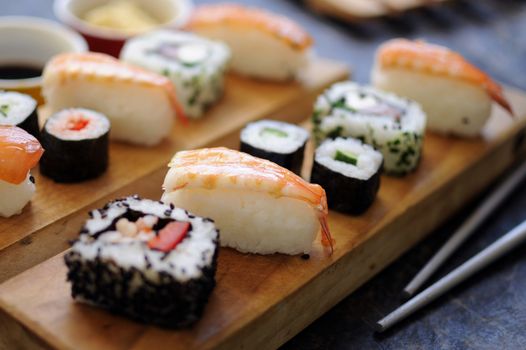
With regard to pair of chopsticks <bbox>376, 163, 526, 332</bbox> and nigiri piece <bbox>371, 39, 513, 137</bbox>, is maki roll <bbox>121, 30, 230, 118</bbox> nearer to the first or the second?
nigiri piece <bbox>371, 39, 513, 137</bbox>

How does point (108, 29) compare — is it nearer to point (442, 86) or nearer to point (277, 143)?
point (277, 143)

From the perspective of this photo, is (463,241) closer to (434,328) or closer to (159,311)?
(434,328)

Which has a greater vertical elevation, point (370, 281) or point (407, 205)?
point (407, 205)

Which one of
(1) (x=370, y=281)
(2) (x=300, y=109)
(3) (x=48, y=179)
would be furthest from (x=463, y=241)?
(3) (x=48, y=179)

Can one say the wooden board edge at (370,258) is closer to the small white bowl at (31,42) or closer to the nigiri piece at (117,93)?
the nigiri piece at (117,93)

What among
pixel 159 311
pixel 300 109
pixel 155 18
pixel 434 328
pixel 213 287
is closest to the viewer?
pixel 159 311

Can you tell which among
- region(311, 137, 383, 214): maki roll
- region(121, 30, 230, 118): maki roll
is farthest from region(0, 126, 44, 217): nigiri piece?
region(311, 137, 383, 214): maki roll

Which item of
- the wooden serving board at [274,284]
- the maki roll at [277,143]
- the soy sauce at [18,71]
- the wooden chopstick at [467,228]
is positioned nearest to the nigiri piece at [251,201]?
the wooden serving board at [274,284]
